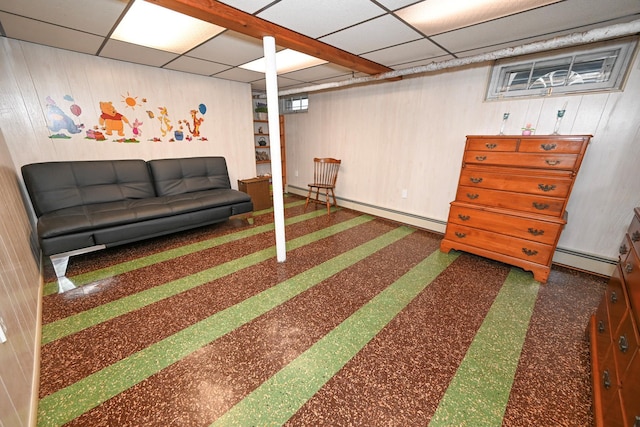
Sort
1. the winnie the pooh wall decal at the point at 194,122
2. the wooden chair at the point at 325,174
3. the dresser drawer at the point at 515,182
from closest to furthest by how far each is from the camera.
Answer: the dresser drawer at the point at 515,182 → the winnie the pooh wall decal at the point at 194,122 → the wooden chair at the point at 325,174

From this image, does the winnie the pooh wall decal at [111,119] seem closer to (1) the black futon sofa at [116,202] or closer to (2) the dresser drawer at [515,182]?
(1) the black futon sofa at [116,202]

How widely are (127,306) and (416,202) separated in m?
3.57

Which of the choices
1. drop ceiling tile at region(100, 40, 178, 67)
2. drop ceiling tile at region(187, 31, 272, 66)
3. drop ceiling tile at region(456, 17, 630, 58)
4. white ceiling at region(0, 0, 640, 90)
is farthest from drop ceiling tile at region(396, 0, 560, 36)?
drop ceiling tile at region(100, 40, 178, 67)

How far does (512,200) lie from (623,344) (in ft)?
5.14

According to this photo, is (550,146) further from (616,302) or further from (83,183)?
(83,183)

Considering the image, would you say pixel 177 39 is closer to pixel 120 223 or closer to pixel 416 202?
pixel 120 223

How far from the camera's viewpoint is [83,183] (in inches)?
112

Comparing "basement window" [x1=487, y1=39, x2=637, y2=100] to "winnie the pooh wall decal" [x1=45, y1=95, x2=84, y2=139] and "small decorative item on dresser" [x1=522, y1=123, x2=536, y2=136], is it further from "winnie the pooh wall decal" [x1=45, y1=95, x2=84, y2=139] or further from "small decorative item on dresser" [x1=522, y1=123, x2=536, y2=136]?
"winnie the pooh wall decal" [x1=45, y1=95, x2=84, y2=139]

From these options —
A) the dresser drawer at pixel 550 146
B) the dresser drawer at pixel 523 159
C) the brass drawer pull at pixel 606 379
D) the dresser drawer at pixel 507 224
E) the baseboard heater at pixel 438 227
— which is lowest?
the baseboard heater at pixel 438 227

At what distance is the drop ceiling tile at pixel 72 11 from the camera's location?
1715 millimetres

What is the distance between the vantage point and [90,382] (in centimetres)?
129

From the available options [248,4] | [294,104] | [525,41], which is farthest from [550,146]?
[294,104]

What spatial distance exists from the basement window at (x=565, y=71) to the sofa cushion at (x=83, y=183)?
455cm

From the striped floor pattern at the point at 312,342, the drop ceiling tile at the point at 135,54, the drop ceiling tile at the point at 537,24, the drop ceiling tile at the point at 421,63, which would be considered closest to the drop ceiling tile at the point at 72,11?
the drop ceiling tile at the point at 135,54
